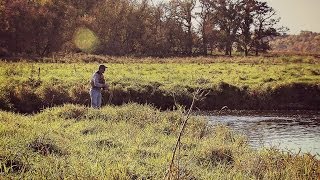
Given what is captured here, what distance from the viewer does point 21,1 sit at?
5172cm

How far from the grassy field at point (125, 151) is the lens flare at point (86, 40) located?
148 feet

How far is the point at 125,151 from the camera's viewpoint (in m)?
9.71

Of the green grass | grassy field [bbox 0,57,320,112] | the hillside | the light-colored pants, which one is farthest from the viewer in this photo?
the hillside

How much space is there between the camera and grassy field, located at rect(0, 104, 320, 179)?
292 inches

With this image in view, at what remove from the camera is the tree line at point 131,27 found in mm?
49406

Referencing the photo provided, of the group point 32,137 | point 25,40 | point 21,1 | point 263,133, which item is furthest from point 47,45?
point 32,137

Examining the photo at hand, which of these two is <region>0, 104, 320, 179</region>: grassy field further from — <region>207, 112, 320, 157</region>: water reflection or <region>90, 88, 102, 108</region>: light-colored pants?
<region>207, 112, 320, 157</region>: water reflection

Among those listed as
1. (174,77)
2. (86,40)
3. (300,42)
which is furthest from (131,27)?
(300,42)

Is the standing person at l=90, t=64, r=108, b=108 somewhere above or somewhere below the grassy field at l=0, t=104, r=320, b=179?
above

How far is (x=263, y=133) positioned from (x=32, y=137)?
10499 mm

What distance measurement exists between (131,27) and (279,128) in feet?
154

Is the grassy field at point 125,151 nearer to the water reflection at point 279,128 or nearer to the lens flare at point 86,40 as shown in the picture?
the water reflection at point 279,128

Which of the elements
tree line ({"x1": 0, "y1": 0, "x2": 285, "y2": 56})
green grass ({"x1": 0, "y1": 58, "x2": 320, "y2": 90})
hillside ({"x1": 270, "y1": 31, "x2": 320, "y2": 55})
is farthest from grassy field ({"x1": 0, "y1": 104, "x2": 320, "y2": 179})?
hillside ({"x1": 270, "y1": 31, "x2": 320, "y2": 55})

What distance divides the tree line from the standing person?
34067 millimetres
